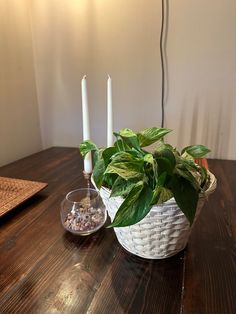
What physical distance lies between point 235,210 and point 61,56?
4.27ft

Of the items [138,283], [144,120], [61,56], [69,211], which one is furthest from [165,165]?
[61,56]

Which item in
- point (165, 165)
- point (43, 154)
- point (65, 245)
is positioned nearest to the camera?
point (165, 165)

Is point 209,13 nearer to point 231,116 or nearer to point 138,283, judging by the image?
point 231,116

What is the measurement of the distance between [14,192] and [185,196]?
25.8 inches

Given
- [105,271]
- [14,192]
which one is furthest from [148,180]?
[14,192]

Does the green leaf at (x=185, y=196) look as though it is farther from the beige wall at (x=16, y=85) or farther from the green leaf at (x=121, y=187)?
the beige wall at (x=16, y=85)

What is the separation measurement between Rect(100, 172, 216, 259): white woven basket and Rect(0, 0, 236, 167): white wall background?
890 millimetres

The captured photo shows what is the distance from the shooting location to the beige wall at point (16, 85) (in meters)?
1.29

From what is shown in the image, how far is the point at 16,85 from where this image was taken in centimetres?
140

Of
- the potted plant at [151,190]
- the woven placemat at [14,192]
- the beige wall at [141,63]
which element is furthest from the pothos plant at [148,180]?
the beige wall at [141,63]

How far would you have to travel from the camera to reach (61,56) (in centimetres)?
148

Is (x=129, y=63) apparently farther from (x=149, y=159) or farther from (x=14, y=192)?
(x=149, y=159)

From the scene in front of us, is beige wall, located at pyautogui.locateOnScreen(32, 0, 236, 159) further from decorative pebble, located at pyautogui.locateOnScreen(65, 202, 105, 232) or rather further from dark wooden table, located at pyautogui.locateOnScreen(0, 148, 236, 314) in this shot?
decorative pebble, located at pyautogui.locateOnScreen(65, 202, 105, 232)

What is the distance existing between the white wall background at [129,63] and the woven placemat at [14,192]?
0.51 m
